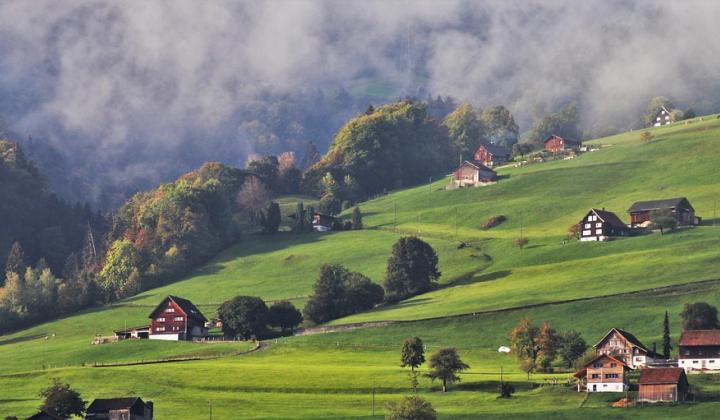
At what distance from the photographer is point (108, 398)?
493ft

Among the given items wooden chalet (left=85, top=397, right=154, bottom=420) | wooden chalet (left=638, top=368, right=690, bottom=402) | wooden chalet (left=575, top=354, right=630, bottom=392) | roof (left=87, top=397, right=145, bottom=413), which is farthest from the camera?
wooden chalet (left=575, top=354, right=630, bottom=392)

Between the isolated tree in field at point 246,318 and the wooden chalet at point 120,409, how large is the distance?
177 ft

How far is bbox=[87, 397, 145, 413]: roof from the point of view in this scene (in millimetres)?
141125

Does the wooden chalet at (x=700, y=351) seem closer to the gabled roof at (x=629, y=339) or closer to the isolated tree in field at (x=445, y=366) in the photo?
the gabled roof at (x=629, y=339)

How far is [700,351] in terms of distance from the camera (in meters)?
154

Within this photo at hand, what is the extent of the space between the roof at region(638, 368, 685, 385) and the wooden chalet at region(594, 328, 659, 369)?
13.4 m

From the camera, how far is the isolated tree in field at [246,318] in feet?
649

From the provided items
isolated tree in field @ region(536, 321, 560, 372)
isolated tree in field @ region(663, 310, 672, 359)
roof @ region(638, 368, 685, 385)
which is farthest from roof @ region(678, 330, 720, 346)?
isolated tree in field @ region(536, 321, 560, 372)

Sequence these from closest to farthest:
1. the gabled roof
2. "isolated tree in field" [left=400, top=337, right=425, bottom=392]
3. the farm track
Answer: the gabled roof → "isolated tree in field" [left=400, top=337, right=425, bottom=392] → the farm track

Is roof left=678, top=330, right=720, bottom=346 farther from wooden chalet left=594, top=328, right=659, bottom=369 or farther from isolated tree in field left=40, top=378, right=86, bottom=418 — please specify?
isolated tree in field left=40, top=378, right=86, bottom=418

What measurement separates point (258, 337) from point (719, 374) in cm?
6634

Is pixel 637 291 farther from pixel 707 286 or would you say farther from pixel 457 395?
pixel 457 395

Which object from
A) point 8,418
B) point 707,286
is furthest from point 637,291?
point 8,418

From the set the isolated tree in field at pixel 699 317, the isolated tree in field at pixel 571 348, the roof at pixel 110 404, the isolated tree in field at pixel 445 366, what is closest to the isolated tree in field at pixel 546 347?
the isolated tree in field at pixel 571 348
